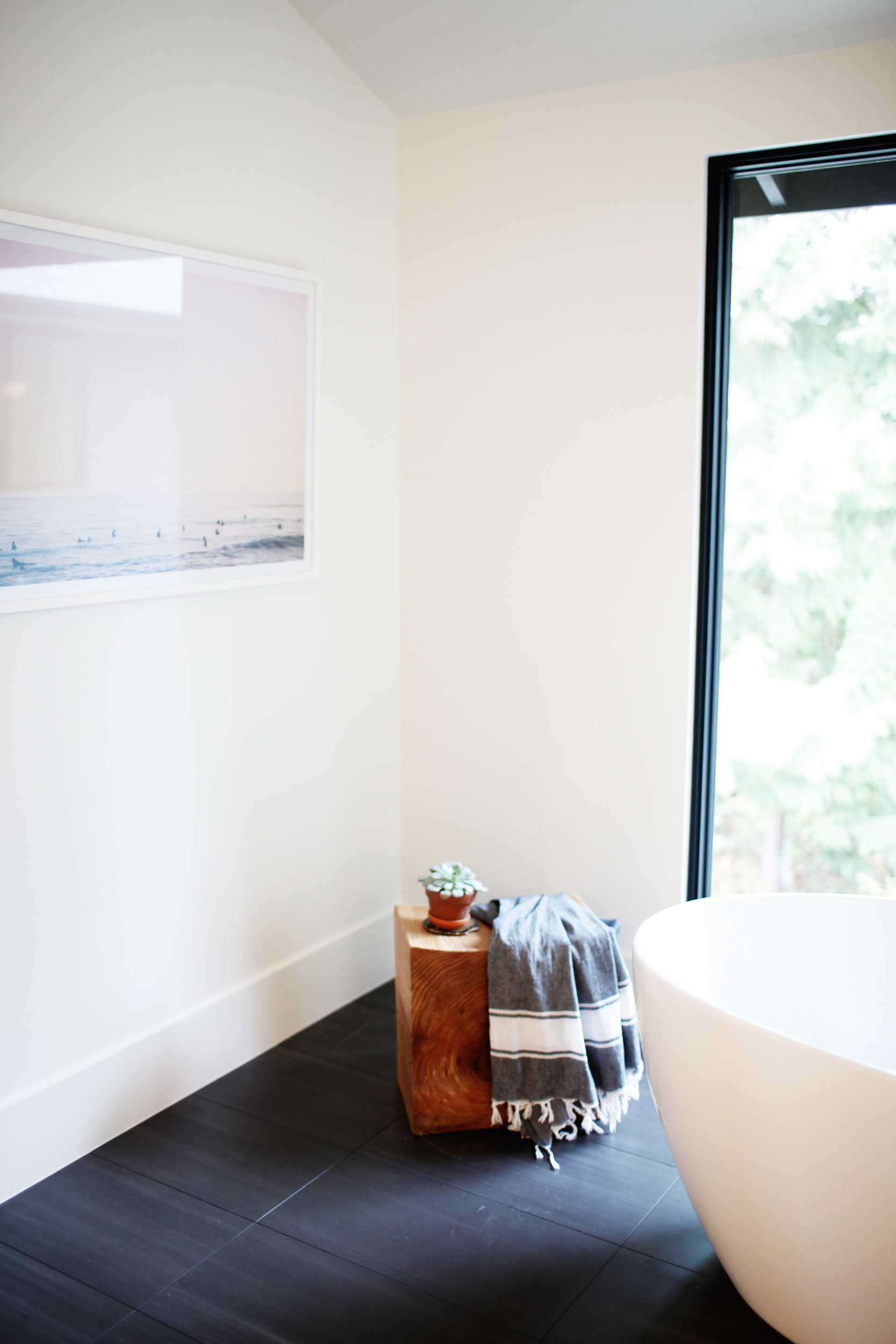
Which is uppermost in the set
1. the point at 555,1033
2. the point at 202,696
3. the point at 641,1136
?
the point at 202,696

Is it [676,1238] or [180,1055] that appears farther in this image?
[180,1055]

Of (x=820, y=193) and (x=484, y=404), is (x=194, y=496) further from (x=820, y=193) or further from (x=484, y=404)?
(x=820, y=193)

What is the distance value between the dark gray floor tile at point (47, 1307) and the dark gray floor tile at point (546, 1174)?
655mm

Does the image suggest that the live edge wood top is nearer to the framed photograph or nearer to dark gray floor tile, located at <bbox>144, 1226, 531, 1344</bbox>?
dark gray floor tile, located at <bbox>144, 1226, 531, 1344</bbox>

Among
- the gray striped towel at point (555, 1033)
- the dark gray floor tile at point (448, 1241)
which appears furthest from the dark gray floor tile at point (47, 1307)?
the gray striped towel at point (555, 1033)

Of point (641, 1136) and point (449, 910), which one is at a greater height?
point (449, 910)

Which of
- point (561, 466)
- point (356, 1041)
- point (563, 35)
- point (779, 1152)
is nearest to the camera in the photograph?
point (779, 1152)

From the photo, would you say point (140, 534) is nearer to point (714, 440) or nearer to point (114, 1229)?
point (114, 1229)

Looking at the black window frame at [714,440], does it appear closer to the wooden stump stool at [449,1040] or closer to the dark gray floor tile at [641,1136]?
the dark gray floor tile at [641,1136]

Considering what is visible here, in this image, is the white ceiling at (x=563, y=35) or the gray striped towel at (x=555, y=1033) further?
→ the white ceiling at (x=563, y=35)

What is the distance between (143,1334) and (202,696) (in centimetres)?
130

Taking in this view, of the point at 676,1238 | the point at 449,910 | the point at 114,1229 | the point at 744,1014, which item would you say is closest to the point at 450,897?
Answer: the point at 449,910

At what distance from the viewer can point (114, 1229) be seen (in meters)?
1.99

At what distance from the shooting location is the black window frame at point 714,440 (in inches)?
105
